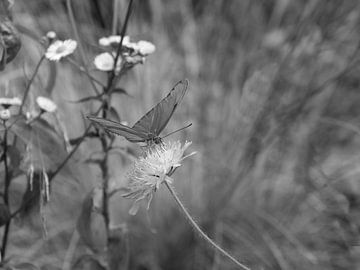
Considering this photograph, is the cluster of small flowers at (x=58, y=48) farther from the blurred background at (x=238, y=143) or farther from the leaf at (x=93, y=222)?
the blurred background at (x=238, y=143)

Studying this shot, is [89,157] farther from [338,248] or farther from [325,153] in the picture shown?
[325,153]

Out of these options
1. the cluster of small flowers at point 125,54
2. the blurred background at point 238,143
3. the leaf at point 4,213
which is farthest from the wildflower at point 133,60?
the blurred background at point 238,143

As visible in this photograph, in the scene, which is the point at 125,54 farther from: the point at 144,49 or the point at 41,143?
the point at 41,143

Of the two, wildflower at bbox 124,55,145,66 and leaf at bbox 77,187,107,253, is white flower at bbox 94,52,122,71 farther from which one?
leaf at bbox 77,187,107,253

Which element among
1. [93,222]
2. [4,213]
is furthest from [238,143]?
[4,213]

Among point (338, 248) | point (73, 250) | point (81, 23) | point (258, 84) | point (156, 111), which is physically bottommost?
point (338, 248)

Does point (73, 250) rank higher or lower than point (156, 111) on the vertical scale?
higher

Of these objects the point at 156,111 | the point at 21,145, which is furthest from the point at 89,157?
the point at 156,111
